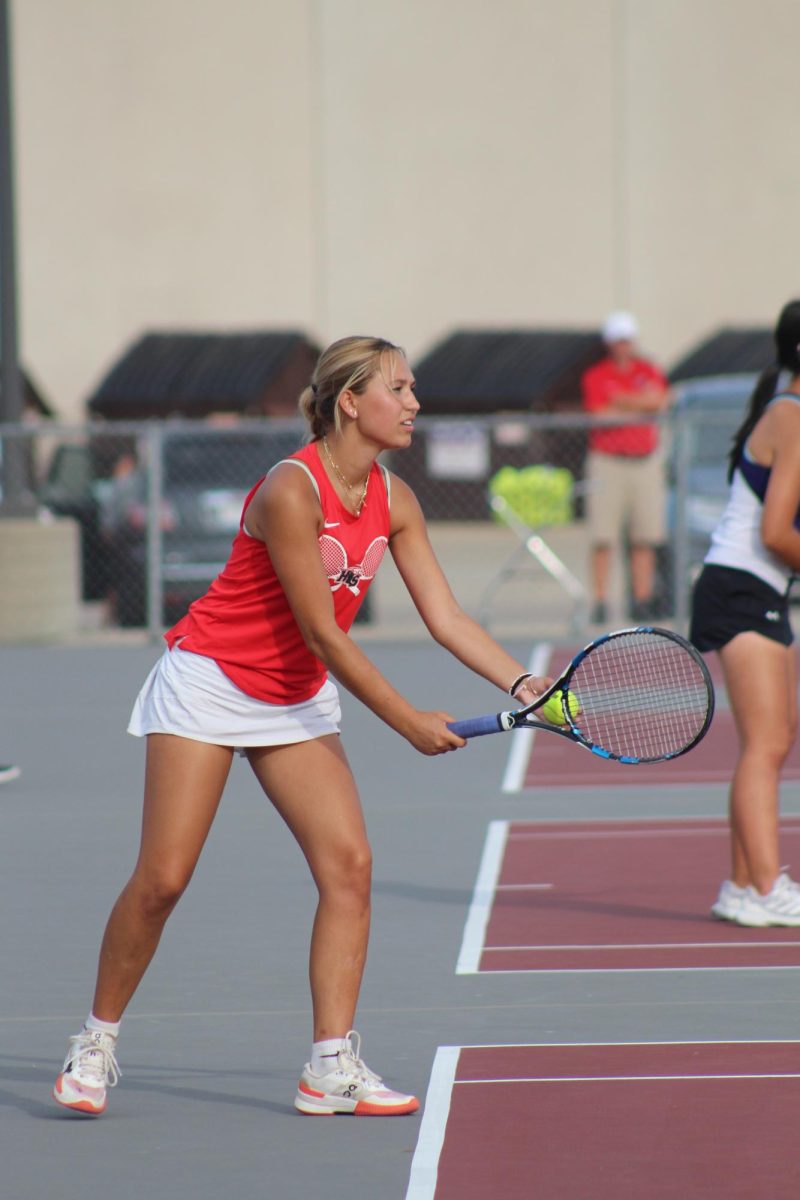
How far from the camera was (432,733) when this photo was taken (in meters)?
4.84

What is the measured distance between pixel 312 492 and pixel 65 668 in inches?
424

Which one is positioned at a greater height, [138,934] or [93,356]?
[138,934]

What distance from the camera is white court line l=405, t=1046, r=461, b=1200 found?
14.6ft

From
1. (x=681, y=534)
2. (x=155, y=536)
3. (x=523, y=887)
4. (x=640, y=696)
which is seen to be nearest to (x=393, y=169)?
(x=155, y=536)

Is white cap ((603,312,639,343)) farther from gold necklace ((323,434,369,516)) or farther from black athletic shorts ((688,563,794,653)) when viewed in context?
gold necklace ((323,434,369,516))

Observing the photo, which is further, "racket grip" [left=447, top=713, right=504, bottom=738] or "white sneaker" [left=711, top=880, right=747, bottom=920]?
"white sneaker" [left=711, top=880, right=747, bottom=920]

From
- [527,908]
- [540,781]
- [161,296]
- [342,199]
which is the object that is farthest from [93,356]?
[527,908]

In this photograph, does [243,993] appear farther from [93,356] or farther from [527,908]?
[93,356]

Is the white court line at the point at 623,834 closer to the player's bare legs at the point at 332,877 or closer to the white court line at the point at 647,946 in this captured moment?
the white court line at the point at 647,946

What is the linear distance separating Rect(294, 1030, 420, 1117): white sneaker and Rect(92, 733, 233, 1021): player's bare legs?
1.57 feet

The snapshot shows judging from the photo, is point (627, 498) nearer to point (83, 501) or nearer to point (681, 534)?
point (681, 534)

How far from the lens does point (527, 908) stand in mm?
7457

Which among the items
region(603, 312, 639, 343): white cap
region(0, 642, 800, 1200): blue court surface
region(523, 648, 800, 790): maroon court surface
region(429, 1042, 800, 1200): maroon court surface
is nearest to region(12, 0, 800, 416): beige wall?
region(603, 312, 639, 343): white cap

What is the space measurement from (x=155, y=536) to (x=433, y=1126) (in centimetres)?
1200
